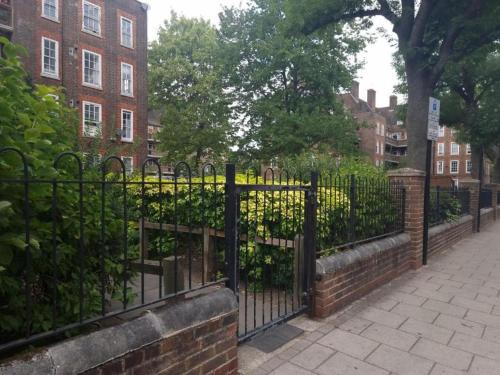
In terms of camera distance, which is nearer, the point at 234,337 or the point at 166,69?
the point at 234,337

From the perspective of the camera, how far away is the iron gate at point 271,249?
122 inches

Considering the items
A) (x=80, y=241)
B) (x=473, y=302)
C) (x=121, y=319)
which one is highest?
(x=80, y=241)

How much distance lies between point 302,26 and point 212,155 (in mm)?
13675

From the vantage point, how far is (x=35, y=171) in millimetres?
1854

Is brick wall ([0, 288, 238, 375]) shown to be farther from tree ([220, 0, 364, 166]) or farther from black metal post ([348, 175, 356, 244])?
tree ([220, 0, 364, 166])

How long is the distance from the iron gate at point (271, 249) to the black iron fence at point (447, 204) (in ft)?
16.4

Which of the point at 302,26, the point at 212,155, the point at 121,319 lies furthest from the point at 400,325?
the point at 212,155

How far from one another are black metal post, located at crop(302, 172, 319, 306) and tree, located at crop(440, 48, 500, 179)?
15.7 metres

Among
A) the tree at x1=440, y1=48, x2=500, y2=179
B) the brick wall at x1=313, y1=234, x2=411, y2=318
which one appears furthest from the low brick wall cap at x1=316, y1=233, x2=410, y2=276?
the tree at x1=440, y1=48, x2=500, y2=179

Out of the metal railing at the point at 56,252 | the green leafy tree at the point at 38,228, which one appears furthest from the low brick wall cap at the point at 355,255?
the green leafy tree at the point at 38,228

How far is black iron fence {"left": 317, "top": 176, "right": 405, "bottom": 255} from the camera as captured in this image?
15.9 ft

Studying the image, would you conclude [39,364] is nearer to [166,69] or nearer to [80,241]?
[80,241]

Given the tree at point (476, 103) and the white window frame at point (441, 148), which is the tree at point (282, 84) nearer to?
the tree at point (476, 103)

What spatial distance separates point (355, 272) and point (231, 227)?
2.29 meters
